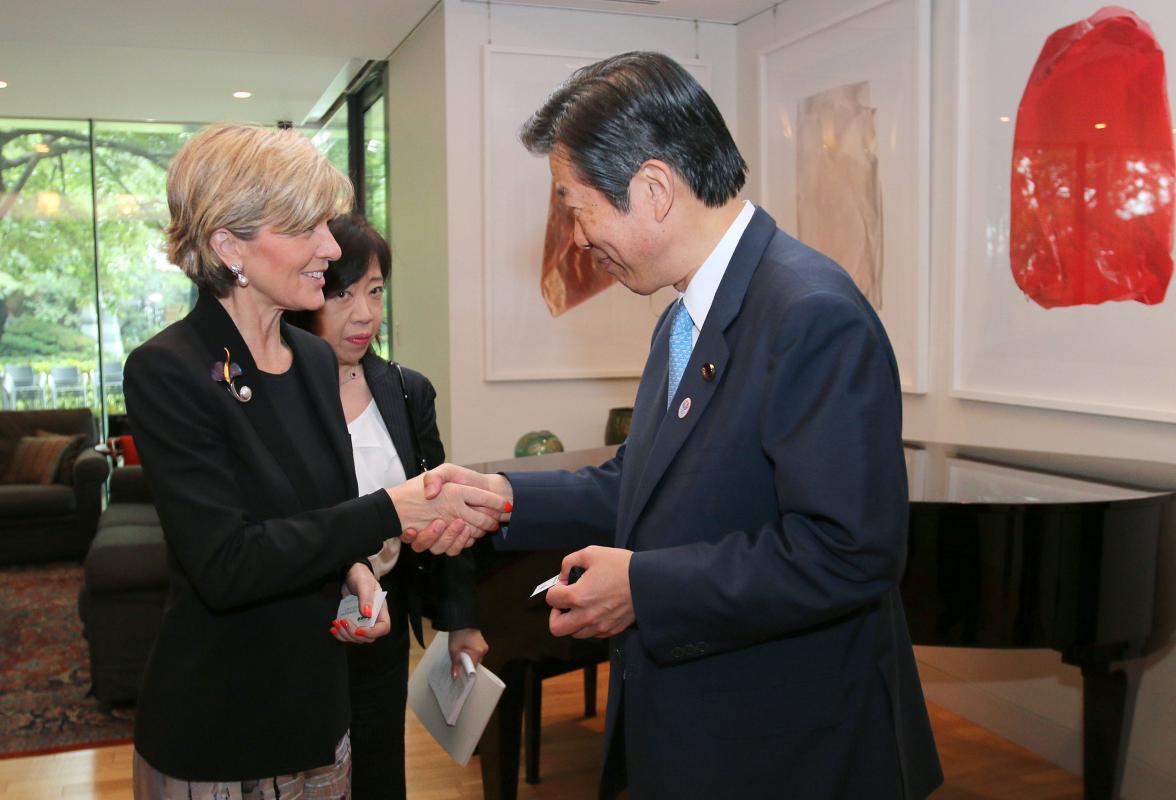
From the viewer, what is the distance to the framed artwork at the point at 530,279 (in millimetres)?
5707

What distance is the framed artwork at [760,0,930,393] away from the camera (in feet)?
15.3

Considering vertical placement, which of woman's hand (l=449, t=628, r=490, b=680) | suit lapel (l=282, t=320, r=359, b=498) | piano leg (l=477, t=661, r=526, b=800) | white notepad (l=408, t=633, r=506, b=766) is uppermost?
suit lapel (l=282, t=320, r=359, b=498)

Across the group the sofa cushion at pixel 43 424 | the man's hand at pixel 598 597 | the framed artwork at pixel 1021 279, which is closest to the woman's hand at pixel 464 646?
the man's hand at pixel 598 597

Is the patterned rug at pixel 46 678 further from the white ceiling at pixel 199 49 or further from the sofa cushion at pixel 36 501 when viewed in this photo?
the white ceiling at pixel 199 49

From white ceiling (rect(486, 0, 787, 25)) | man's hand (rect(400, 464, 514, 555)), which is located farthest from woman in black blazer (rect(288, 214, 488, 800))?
white ceiling (rect(486, 0, 787, 25))

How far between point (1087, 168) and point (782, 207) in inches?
78.9

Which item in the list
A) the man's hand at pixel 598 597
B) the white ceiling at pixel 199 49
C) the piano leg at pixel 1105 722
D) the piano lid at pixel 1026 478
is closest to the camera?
the man's hand at pixel 598 597

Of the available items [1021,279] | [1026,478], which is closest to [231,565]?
[1026,478]

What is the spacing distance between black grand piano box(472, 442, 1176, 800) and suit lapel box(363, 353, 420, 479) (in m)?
0.61

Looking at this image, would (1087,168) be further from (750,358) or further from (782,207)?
(750,358)

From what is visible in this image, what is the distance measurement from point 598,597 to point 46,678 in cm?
458

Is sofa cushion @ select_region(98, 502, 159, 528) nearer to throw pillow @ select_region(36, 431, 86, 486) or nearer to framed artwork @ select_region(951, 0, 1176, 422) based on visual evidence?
throw pillow @ select_region(36, 431, 86, 486)

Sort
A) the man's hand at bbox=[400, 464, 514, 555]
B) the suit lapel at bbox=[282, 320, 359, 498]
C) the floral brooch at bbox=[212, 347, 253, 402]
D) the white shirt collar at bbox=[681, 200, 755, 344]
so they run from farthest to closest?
1. the man's hand at bbox=[400, 464, 514, 555]
2. the suit lapel at bbox=[282, 320, 359, 498]
3. the floral brooch at bbox=[212, 347, 253, 402]
4. the white shirt collar at bbox=[681, 200, 755, 344]

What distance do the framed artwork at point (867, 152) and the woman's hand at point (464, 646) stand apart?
9.09 ft
